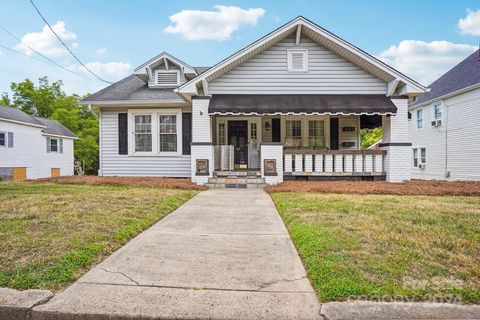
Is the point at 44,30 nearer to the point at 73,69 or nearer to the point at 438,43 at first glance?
the point at 73,69

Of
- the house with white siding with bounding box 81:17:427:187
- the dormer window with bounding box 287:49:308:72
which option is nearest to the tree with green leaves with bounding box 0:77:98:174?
the house with white siding with bounding box 81:17:427:187

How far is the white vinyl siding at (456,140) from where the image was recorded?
1577 centimetres

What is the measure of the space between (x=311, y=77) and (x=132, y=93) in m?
7.61

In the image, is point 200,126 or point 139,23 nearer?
point 200,126

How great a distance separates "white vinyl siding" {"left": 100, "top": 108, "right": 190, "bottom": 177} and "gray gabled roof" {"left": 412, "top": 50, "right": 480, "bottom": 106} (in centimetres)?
1519

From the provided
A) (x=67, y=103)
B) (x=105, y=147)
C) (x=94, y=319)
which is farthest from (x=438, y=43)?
(x=67, y=103)

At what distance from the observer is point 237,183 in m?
10.7

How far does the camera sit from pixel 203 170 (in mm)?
10922

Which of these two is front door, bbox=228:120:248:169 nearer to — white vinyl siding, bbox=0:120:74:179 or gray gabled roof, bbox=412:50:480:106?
gray gabled roof, bbox=412:50:480:106

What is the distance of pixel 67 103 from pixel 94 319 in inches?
1643

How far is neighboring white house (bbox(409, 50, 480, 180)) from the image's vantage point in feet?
52.0

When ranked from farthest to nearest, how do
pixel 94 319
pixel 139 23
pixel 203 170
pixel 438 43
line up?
1. pixel 438 43
2. pixel 139 23
3. pixel 203 170
4. pixel 94 319
